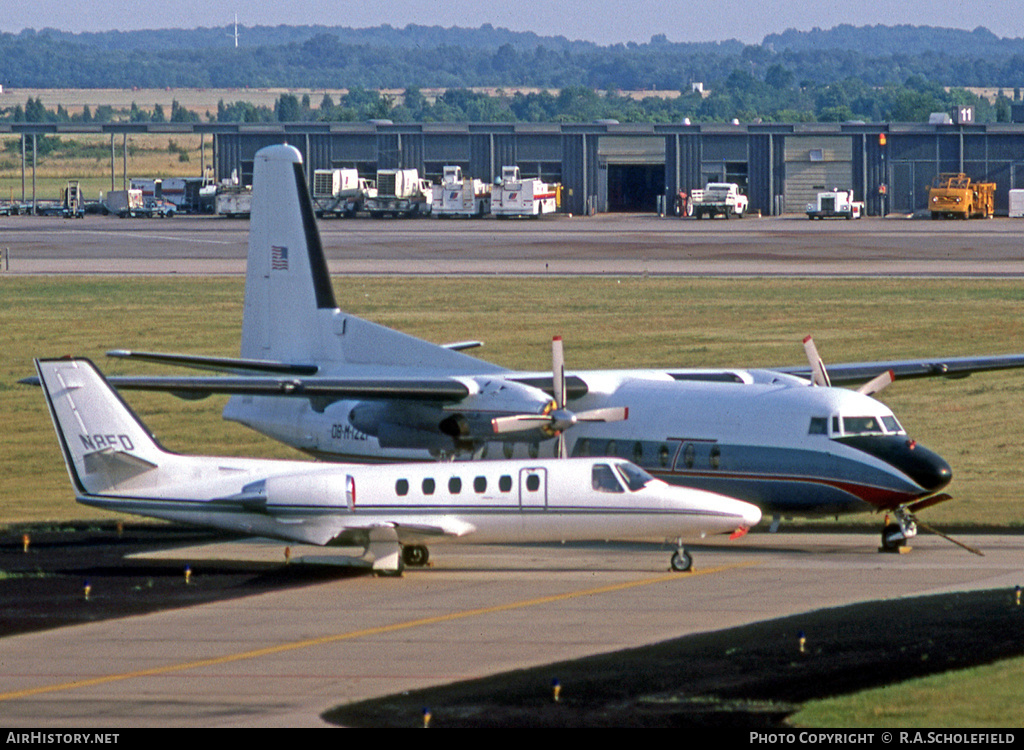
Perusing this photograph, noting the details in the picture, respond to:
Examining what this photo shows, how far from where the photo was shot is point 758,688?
1922 cm

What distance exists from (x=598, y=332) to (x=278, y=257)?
30716 mm

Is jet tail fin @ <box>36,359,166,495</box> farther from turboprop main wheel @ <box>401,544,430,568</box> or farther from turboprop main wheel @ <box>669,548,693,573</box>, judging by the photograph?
turboprop main wheel @ <box>669,548,693,573</box>

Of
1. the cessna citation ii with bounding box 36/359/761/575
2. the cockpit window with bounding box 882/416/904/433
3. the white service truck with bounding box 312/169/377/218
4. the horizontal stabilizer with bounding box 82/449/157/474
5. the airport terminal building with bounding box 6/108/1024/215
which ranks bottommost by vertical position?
the cessna citation ii with bounding box 36/359/761/575

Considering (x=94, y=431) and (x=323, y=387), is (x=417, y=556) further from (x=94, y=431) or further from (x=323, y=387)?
(x=94, y=431)

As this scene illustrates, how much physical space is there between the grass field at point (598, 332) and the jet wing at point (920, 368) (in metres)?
3.09

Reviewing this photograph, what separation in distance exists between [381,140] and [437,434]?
117924 millimetres

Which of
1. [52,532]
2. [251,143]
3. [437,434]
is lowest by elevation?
[52,532]

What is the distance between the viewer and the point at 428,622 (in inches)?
935

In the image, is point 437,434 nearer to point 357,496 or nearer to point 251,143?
point 357,496

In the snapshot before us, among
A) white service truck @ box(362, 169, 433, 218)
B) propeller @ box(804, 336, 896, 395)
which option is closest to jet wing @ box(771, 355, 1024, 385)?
propeller @ box(804, 336, 896, 395)

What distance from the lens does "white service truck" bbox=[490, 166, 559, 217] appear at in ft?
423

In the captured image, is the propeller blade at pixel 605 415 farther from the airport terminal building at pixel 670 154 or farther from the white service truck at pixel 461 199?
the airport terminal building at pixel 670 154


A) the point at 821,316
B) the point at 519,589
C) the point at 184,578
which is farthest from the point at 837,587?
the point at 821,316

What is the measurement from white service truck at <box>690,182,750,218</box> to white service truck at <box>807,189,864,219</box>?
6322 mm
